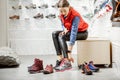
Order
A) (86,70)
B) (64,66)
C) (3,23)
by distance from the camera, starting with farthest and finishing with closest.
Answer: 1. (3,23)
2. (64,66)
3. (86,70)

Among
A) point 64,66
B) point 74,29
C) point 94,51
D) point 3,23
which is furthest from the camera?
point 3,23

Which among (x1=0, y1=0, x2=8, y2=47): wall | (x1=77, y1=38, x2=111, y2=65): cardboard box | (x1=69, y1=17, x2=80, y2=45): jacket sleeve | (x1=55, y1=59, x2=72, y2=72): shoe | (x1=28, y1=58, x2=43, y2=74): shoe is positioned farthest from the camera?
(x1=0, y1=0, x2=8, y2=47): wall

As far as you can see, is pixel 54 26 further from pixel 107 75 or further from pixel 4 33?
pixel 107 75

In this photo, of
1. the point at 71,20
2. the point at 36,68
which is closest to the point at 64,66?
the point at 36,68

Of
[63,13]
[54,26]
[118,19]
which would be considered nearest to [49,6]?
[54,26]

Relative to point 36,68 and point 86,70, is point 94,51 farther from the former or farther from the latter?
point 36,68

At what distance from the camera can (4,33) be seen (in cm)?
646

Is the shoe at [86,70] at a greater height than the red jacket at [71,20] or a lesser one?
lesser

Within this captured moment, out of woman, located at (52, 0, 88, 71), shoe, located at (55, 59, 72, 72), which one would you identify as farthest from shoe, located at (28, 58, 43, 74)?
woman, located at (52, 0, 88, 71)

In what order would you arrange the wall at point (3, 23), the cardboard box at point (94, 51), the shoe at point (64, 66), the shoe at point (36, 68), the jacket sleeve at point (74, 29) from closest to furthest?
the shoe at point (36, 68) → the shoe at point (64, 66) → the cardboard box at point (94, 51) → the jacket sleeve at point (74, 29) → the wall at point (3, 23)

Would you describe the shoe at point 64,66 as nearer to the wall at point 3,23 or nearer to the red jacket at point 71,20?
the red jacket at point 71,20

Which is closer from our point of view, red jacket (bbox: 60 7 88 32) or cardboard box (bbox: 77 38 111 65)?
cardboard box (bbox: 77 38 111 65)

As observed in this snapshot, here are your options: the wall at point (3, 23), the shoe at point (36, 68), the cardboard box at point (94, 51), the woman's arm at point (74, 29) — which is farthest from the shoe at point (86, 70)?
the wall at point (3, 23)

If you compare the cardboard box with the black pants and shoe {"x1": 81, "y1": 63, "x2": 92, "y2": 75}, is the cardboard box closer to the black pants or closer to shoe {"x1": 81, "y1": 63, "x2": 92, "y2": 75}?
the black pants
